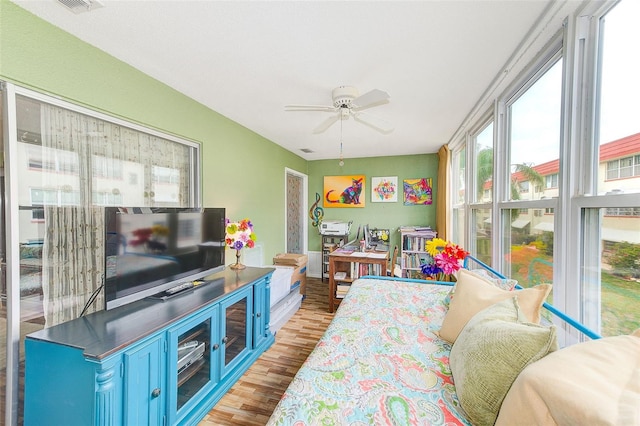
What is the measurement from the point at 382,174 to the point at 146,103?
367 cm

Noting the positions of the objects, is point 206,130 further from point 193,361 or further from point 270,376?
point 270,376

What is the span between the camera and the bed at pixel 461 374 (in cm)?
58

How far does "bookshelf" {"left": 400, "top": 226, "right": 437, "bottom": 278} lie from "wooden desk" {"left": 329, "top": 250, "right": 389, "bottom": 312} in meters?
0.86

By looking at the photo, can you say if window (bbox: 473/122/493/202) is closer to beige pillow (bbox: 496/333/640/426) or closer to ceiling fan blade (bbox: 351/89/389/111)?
ceiling fan blade (bbox: 351/89/389/111)

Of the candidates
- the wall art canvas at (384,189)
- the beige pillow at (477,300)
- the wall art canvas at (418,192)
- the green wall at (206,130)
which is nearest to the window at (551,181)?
the beige pillow at (477,300)

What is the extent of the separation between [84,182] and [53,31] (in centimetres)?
84

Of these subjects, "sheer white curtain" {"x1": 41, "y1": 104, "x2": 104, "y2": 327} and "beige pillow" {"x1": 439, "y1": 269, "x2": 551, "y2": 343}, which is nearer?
"beige pillow" {"x1": 439, "y1": 269, "x2": 551, "y2": 343}

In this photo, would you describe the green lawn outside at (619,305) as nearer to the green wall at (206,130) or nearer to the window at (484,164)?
the window at (484,164)

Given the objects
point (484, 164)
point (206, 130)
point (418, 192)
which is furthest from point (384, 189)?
point (206, 130)

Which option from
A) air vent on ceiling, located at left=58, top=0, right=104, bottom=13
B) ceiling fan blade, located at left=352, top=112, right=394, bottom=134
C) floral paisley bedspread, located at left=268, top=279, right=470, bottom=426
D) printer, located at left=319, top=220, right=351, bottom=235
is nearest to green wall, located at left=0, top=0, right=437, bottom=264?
air vent on ceiling, located at left=58, top=0, right=104, bottom=13

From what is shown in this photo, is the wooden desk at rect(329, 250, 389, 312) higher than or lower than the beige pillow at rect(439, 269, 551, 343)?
lower

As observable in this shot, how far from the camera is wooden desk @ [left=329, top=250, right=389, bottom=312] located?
320 centimetres

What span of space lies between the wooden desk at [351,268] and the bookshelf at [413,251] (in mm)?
859

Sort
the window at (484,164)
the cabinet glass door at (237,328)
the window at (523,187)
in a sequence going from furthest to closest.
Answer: the window at (484,164)
the cabinet glass door at (237,328)
the window at (523,187)
